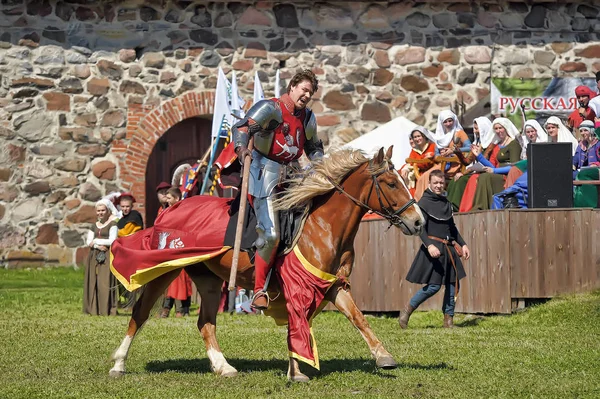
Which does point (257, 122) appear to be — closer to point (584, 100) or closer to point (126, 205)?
point (126, 205)

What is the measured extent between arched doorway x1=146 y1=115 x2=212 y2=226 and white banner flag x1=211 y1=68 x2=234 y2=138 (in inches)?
163

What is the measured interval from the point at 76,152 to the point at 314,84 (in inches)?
484

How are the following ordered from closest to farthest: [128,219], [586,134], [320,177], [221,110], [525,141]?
[320,177], [586,134], [525,141], [128,219], [221,110]

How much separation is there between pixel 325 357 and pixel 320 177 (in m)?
2.15

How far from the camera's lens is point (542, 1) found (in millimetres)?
21266

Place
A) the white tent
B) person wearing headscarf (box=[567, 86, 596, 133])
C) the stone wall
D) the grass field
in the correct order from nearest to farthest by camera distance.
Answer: the grass field, person wearing headscarf (box=[567, 86, 596, 133]), the white tent, the stone wall

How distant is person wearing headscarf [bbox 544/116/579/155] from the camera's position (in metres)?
15.6

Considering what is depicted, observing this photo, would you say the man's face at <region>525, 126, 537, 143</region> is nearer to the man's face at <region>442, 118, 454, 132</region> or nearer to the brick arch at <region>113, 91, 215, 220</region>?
the man's face at <region>442, 118, 454, 132</region>

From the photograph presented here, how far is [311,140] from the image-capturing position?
923cm

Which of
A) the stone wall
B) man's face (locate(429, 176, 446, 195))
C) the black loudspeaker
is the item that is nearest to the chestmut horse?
man's face (locate(429, 176, 446, 195))

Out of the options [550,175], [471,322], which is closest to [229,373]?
[471,322]

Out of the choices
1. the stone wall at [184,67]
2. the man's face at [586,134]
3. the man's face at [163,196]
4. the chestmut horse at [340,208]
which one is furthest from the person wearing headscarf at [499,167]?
the chestmut horse at [340,208]

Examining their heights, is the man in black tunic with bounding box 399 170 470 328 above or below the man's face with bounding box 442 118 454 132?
below

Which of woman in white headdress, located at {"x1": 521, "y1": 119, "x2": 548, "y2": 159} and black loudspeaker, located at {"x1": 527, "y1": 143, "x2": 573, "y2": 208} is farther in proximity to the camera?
woman in white headdress, located at {"x1": 521, "y1": 119, "x2": 548, "y2": 159}
